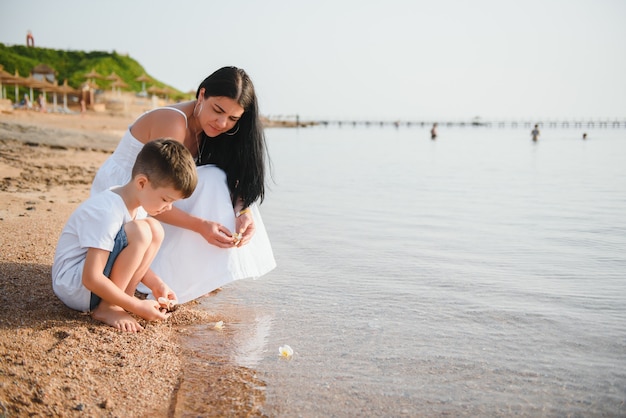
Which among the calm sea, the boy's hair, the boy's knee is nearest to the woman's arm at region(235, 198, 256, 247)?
the calm sea

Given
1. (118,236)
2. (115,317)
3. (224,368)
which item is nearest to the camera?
(224,368)

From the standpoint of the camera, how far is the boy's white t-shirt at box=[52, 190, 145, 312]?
237cm

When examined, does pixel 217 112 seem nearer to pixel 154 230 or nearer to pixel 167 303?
pixel 154 230

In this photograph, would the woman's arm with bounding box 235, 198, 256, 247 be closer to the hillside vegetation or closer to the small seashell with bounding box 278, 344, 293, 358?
the small seashell with bounding box 278, 344, 293, 358

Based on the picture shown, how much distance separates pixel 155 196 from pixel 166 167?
146 millimetres

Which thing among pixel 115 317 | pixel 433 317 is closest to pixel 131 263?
pixel 115 317

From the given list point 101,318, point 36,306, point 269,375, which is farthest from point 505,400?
point 36,306

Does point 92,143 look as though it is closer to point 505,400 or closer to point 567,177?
point 567,177

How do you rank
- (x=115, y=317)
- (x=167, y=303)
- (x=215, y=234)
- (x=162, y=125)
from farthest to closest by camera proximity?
1. (x=162, y=125)
2. (x=215, y=234)
3. (x=167, y=303)
4. (x=115, y=317)

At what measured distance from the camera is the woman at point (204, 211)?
3.03 m

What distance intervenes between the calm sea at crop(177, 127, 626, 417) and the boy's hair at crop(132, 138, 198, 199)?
0.76 meters

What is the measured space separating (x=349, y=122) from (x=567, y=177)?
9130cm

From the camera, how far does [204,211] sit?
10.2 feet

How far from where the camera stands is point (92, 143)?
12117mm
